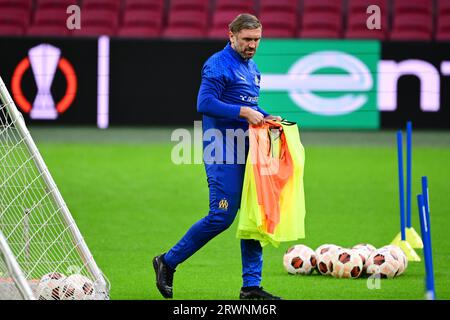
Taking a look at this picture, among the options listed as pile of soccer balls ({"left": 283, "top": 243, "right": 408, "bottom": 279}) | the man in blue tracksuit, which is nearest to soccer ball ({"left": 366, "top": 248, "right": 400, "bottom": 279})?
pile of soccer balls ({"left": 283, "top": 243, "right": 408, "bottom": 279})

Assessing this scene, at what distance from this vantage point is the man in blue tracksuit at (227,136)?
8641 millimetres

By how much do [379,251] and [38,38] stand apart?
508 inches

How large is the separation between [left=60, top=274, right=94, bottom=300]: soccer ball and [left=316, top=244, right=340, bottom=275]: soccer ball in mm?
2672

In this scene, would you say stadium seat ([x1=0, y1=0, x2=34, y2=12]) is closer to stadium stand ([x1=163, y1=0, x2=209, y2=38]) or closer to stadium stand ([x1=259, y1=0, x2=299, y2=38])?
stadium stand ([x1=163, y1=0, x2=209, y2=38])

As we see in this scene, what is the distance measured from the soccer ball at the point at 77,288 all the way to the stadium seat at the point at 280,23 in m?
15.6

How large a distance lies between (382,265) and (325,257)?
517 mm

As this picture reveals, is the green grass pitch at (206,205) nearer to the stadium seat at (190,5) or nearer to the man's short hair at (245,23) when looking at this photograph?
the man's short hair at (245,23)

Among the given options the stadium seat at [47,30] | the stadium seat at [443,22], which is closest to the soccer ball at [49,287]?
the stadium seat at [47,30]

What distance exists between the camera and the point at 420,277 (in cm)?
1016

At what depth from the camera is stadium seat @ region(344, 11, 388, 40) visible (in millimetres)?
22703

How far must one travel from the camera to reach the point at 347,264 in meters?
9.99

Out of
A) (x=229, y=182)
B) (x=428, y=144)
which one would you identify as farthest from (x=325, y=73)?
(x=229, y=182)

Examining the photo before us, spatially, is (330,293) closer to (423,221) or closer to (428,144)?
(423,221)

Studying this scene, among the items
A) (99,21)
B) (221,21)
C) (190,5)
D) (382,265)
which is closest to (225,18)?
(221,21)
